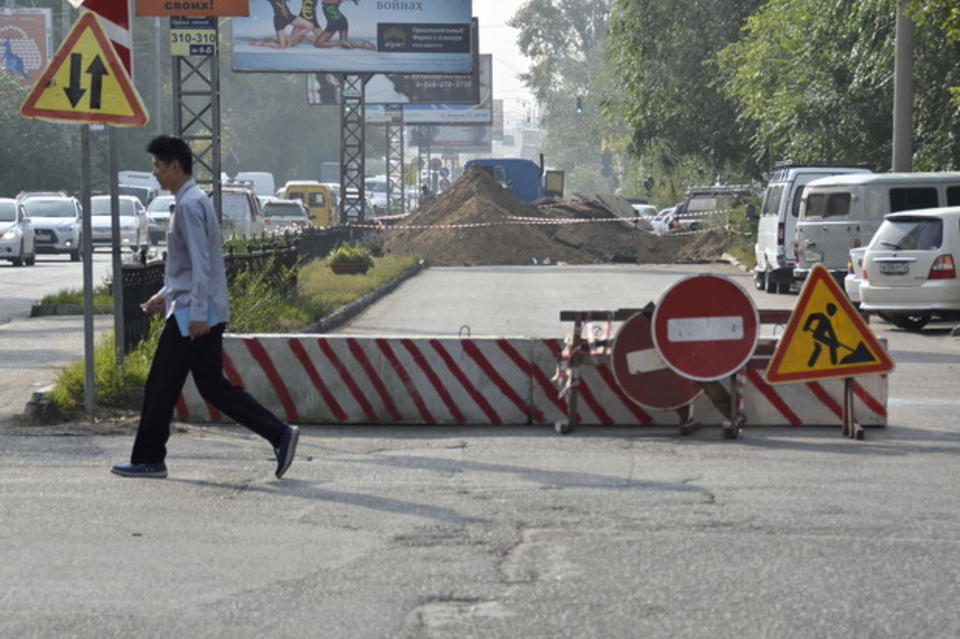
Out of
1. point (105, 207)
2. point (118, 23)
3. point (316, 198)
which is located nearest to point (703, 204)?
point (316, 198)

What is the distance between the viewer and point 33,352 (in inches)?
696

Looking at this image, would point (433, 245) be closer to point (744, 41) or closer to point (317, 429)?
point (744, 41)

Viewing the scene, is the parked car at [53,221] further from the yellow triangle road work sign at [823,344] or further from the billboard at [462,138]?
the billboard at [462,138]

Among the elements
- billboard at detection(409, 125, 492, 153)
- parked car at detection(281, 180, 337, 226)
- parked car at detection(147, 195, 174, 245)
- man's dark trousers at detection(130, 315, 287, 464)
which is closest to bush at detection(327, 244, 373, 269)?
parked car at detection(147, 195, 174, 245)

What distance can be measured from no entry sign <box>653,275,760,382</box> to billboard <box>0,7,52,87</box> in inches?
2486

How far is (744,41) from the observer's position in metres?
45.8

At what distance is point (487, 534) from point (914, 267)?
14.9 meters

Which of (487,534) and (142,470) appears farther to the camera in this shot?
(142,470)

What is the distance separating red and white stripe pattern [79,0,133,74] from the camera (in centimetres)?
1196

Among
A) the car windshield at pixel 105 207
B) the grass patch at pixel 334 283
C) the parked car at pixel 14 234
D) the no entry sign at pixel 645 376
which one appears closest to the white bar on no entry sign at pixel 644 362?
the no entry sign at pixel 645 376

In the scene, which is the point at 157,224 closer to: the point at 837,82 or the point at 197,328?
the point at 837,82

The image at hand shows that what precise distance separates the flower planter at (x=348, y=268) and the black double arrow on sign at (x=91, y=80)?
23.5 metres

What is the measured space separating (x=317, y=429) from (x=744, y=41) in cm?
3561

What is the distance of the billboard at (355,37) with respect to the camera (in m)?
48.3
